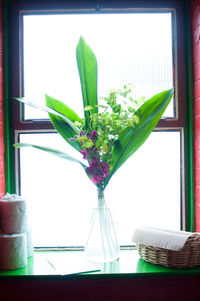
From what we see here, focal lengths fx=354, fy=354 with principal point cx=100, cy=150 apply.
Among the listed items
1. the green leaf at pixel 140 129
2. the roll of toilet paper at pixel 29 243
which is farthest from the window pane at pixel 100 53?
the roll of toilet paper at pixel 29 243

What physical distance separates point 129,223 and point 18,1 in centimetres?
158

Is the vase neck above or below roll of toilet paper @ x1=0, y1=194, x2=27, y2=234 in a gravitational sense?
above

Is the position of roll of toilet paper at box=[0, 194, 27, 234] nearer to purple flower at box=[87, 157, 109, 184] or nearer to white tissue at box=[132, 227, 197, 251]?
purple flower at box=[87, 157, 109, 184]

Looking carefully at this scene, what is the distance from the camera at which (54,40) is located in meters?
2.27

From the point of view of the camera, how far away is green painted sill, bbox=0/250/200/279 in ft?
5.89

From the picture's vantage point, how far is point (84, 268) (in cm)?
185

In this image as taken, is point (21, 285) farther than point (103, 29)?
No

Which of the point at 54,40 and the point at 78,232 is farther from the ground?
the point at 54,40

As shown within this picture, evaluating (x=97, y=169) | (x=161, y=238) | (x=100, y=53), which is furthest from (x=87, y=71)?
(x=161, y=238)

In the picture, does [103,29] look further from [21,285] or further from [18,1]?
[21,285]

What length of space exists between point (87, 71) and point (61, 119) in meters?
0.32

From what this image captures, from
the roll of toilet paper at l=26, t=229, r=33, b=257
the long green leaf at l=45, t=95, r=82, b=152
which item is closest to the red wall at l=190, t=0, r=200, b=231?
the long green leaf at l=45, t=95, r=82, b=152

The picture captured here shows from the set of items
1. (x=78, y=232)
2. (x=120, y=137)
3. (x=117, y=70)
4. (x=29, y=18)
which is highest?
(x=29, y=18)

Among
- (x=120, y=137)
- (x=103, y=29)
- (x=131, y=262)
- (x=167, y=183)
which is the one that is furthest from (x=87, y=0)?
(x=131, y=262)
